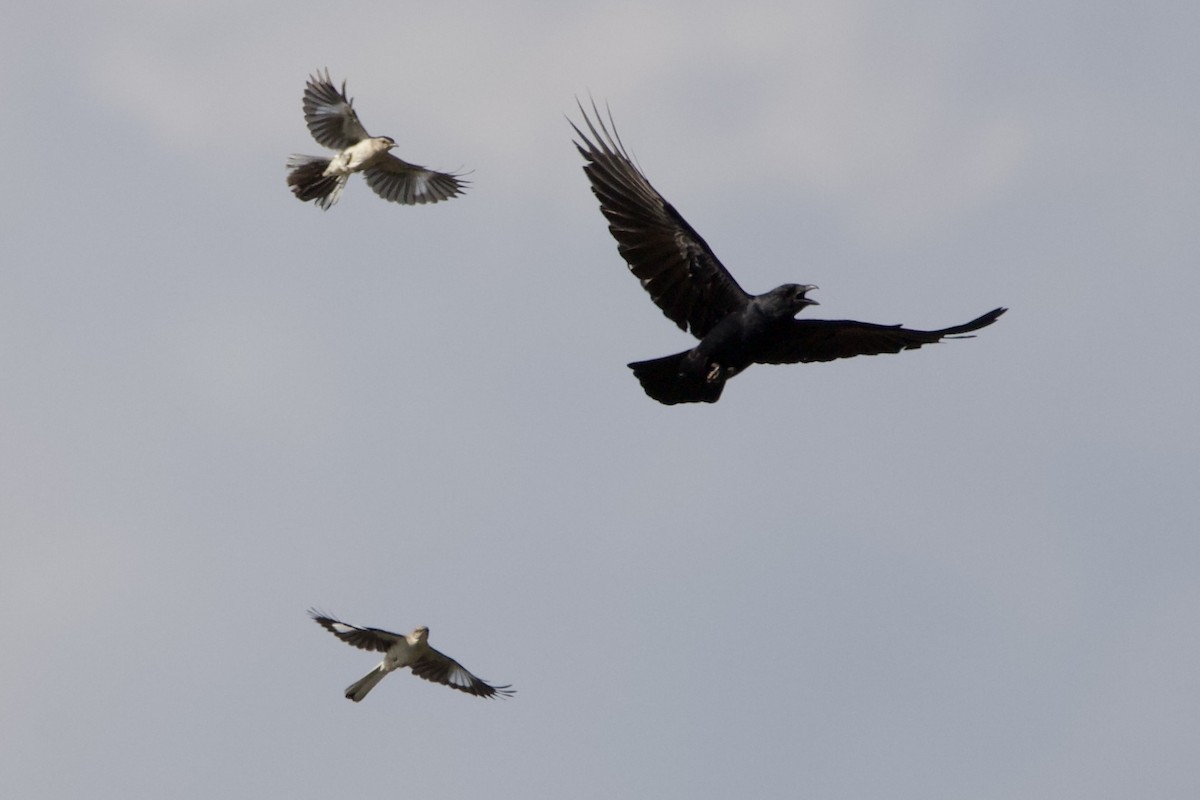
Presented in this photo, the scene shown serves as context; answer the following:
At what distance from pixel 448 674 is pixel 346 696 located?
142 cm

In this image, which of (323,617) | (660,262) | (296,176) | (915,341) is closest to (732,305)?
(660,262)

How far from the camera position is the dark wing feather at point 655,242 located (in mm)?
13141

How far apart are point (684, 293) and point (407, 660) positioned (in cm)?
580

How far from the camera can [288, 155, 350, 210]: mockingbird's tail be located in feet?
60.4

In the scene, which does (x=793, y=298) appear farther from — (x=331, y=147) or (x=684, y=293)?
(x=331, y=147)

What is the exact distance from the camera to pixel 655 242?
1320 centimetres

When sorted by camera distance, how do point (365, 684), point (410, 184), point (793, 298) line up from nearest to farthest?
point (793, 298)
point (365, 684)
point (410, 184)

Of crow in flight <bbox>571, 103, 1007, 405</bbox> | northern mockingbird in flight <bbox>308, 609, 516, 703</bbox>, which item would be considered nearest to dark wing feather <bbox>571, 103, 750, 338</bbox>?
crow in flight <bbox>571, 103, 1007, 405</bbox>

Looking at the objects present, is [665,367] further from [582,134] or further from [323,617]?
[323,617]

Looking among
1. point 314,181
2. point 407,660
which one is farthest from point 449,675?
point 314,181

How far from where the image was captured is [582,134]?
13.2 m

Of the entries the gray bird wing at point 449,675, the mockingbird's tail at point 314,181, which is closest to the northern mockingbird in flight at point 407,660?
the gray bird wing at point 449,675

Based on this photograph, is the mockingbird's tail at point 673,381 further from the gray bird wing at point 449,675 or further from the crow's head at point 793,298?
the gray bird wing at point 449,675

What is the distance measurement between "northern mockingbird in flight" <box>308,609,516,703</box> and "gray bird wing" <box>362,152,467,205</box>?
5308 mm
